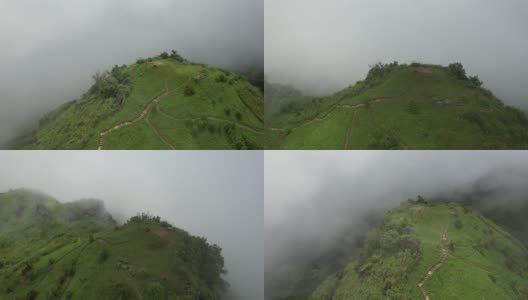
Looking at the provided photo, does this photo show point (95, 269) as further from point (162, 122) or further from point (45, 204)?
point (45, 204)

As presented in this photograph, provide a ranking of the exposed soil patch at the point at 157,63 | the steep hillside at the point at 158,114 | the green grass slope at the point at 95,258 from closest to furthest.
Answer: the steep hillside at the point at 158,114, the green grass slope at the point at 95,258, the exposed soil patch at the point at 157,63

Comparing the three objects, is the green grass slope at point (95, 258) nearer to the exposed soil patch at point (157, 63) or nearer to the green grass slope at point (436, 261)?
the green grass slope at point (436, 261)

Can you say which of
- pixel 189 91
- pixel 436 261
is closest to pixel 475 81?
pixel 436 261

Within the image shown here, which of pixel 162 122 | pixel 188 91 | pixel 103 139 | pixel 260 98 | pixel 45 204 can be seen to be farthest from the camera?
pixel 45 204

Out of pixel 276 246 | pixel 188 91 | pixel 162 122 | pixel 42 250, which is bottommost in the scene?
pixel 42 250

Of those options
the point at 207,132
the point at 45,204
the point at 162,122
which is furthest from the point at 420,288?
the point at 45,204

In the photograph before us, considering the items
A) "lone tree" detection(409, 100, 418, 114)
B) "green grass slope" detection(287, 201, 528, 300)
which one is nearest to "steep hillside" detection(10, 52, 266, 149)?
"lone tree" detection(409, 100, 418, 114)

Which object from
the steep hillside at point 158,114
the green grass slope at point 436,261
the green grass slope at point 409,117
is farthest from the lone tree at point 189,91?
the green grass slope at point 436,261
